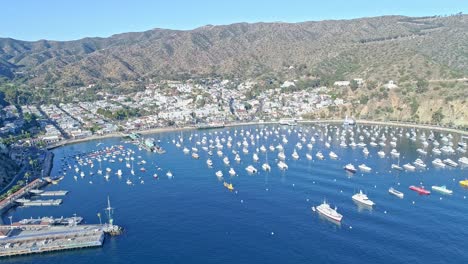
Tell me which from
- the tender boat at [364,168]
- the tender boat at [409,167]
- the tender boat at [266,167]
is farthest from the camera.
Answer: the tender boat at [266,167]

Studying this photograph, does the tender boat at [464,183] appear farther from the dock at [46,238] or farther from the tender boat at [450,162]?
the dock at [46,238]

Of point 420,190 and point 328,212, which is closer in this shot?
point 328,212

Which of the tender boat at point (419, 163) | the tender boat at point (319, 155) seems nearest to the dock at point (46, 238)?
the tender boat at point (319, 155)

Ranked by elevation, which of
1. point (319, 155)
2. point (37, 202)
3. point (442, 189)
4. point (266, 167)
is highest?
point (319, 155)

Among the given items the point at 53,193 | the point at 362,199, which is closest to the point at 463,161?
the point at 362,199

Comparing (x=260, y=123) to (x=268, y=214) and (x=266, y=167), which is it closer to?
(x=266, y=167)

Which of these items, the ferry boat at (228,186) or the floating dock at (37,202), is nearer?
the floating dock at (37,202)

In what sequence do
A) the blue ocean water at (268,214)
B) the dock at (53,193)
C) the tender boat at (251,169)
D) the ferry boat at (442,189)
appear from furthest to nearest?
1. the tender boat at (251,169)
2. the dock at (53,193)
3. the ferry boat at (442,189)
4. the blue ocean water at (268,214)
